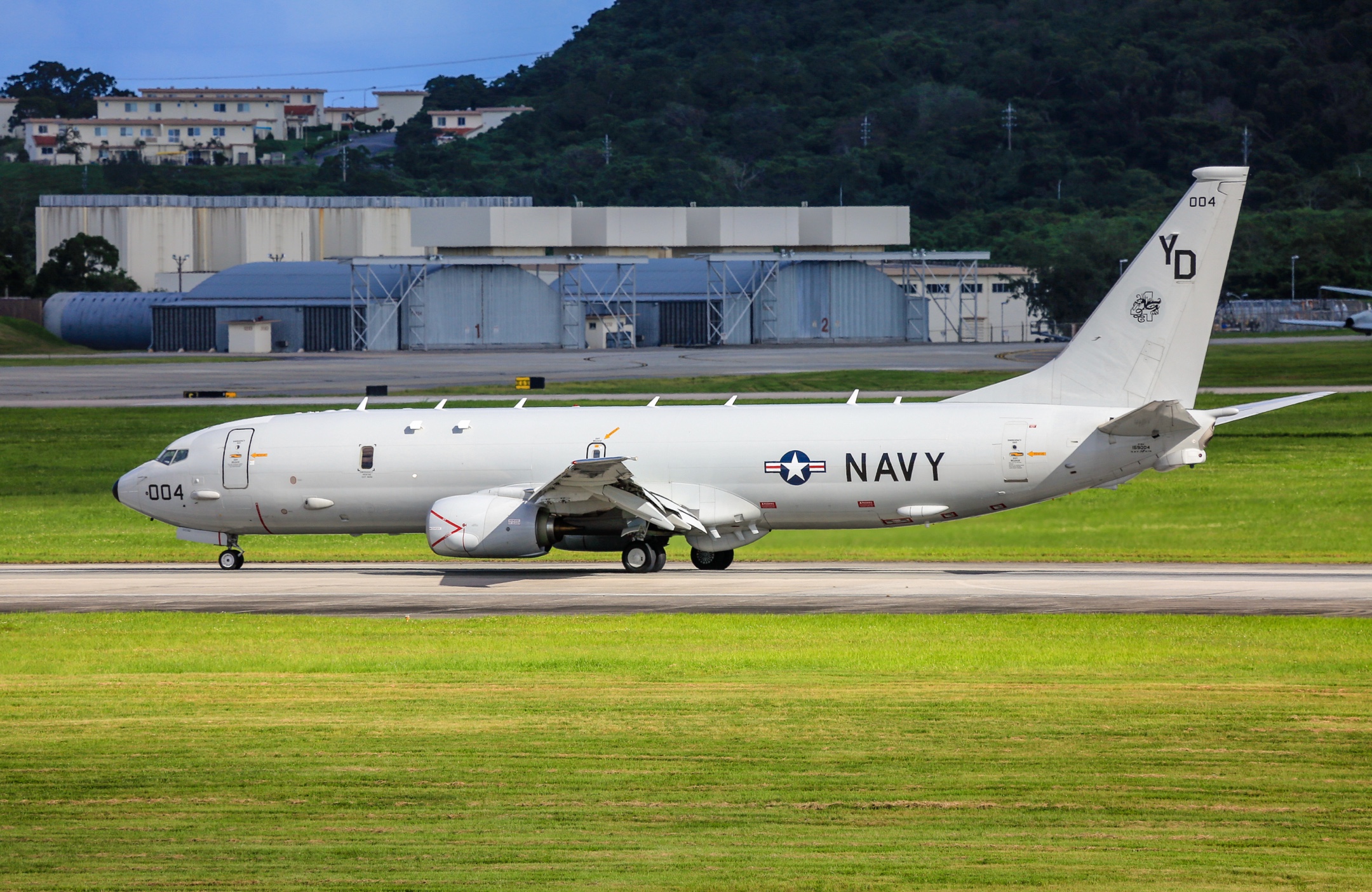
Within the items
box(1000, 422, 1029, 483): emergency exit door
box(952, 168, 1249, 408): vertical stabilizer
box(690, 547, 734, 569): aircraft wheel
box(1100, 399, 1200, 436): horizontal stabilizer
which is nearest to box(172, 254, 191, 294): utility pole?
box(690, 547, 734, 569): aircraft wheel

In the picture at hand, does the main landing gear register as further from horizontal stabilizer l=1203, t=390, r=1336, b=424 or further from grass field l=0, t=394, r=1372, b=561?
horizontal stabilizer l=1203, t=390, r=1336, b=424

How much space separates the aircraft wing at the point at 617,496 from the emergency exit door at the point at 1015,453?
21.3 ft

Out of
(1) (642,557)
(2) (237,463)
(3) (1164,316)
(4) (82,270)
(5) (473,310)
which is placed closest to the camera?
(3) (1164,316)

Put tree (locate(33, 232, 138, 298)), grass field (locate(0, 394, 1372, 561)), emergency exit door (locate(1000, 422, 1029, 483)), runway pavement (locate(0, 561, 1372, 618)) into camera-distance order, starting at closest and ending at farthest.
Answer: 1. runway pavement (locate(0, 561, 1372, 618))
2. emergency exit door (locate(1000, 422, 1029, 483))
3. grass field (locate(0, 394, 1372, 561))
4. tree (locate(33, 232, 138, 298))

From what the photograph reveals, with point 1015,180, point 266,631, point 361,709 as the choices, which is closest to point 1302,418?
point 266,631

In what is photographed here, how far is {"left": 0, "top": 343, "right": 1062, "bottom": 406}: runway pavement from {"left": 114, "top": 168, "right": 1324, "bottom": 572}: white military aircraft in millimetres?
41846

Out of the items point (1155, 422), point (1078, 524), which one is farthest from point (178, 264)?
point (1155, 422)

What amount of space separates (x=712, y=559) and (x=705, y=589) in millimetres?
4032

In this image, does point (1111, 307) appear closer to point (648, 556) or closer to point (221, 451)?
point (648, 556)

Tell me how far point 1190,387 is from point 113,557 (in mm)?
25685

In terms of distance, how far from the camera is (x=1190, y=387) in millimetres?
33094

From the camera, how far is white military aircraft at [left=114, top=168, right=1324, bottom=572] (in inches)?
1288

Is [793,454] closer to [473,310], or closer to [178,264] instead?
[473,310]

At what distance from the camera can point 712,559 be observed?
35.5m
